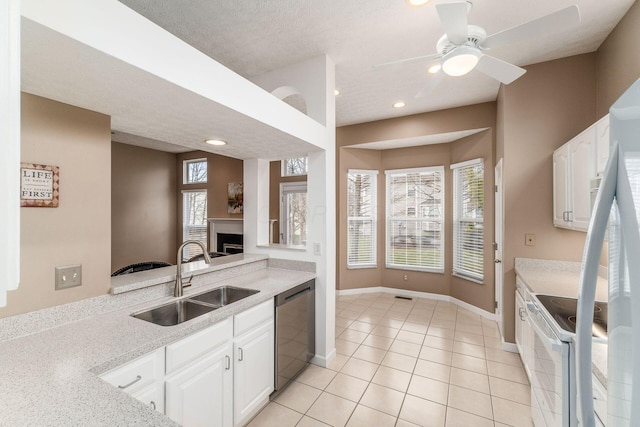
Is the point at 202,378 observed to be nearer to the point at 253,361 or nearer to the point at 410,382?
the point at 253,361

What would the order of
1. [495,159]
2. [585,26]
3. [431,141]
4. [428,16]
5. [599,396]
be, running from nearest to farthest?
[599,396] < [428,16] < [585,26] < [495,159] < [431,141]

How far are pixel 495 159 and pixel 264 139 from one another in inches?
125

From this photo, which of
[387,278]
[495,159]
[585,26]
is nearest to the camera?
[585,26]

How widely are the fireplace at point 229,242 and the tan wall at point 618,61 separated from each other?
5653mm

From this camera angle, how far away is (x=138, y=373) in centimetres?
134

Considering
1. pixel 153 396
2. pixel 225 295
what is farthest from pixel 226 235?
pixel 153 396

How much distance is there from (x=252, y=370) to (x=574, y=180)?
2978 millimetres

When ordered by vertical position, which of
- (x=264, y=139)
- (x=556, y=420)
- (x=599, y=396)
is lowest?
(x=556, y=420)

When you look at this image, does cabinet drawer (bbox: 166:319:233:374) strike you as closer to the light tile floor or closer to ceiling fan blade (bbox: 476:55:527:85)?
the light tile floor

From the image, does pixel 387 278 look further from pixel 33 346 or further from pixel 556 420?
pixel 33 346

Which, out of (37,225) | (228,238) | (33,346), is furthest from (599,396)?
(228,238)

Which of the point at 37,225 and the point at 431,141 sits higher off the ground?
the point at 431,141

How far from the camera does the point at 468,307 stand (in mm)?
4293

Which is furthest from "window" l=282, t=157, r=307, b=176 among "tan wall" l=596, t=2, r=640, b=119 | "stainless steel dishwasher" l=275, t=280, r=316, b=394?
"tan wall" l=596, t=2, r=640, b=119
